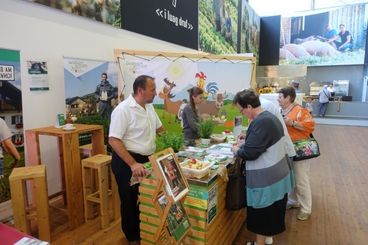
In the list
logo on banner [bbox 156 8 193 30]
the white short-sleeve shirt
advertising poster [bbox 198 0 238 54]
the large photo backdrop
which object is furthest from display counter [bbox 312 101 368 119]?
the white short-sleeve shirt

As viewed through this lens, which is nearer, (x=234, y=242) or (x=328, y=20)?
(x=234, y=242)

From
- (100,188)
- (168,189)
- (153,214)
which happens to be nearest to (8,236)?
(168,189)

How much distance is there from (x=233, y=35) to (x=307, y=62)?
6.73 meters

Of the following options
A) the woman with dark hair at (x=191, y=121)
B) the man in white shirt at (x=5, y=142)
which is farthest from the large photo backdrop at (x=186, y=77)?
the man in white shirt at (x=5, y=142)

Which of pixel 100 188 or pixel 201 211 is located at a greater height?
pixel 201 211

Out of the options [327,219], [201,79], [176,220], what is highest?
[201,79]

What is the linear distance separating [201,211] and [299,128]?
163cm

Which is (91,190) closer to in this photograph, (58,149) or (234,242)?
(58,149)

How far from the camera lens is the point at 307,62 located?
47.7 feet

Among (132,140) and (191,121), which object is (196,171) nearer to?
(132,140)

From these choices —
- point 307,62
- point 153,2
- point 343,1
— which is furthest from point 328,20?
point 153,2

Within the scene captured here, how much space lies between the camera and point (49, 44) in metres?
3.29

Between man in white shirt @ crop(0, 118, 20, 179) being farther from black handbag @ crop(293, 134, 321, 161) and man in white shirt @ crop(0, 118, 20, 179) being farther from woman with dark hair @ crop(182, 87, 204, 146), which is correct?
black handbag @ crop(293, 134, 321, 161)

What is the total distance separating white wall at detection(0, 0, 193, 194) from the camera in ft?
9.54
